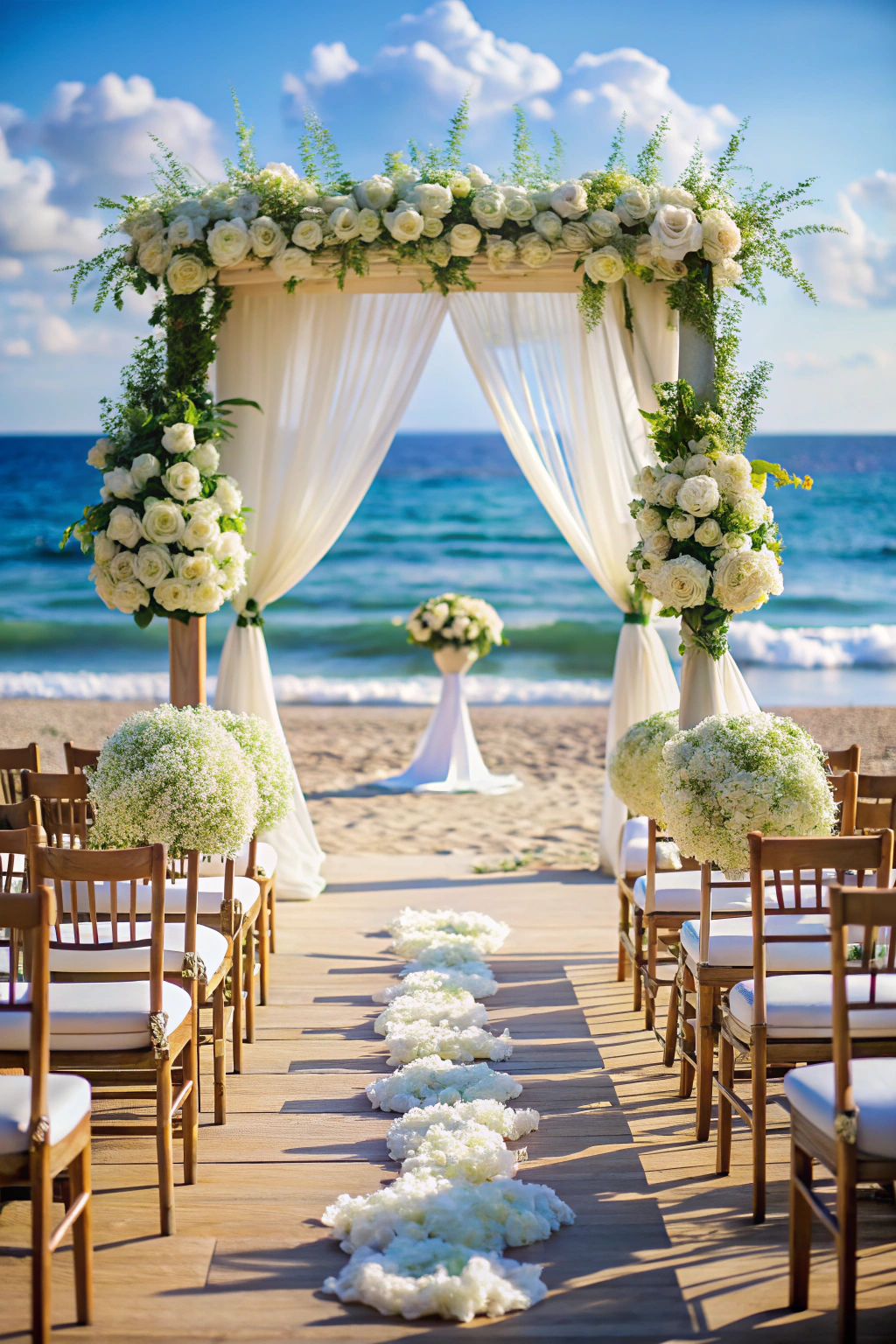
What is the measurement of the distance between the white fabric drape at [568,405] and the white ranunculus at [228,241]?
0.99 meters

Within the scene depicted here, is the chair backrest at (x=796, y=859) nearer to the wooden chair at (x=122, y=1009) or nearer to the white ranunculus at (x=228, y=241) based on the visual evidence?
the wooden chair at (x=122, y=1009)

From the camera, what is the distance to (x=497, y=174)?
14.9 ft

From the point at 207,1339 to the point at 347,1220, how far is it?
43 centimetres

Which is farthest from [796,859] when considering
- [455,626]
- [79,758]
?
[455,626]

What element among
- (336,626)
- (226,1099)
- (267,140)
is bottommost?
(226,1099)

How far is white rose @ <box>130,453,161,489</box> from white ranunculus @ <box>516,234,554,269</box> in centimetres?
166

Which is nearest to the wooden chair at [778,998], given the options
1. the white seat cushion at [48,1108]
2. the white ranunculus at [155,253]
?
the white seat cushion at [48,1108]

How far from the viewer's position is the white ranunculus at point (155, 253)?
14.8 feet

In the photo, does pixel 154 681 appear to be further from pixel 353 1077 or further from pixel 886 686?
pixel 353 1077

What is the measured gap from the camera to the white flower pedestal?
7688 millimetres

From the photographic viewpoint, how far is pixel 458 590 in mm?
19391

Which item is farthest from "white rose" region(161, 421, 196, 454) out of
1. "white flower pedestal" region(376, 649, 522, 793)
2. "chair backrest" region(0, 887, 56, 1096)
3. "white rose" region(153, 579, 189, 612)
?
"white flower pedestal" region(376, 649, 522, 793)

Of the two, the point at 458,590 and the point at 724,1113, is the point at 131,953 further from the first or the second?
the point at 458,590

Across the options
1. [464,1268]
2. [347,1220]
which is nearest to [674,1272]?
[464,1268]
